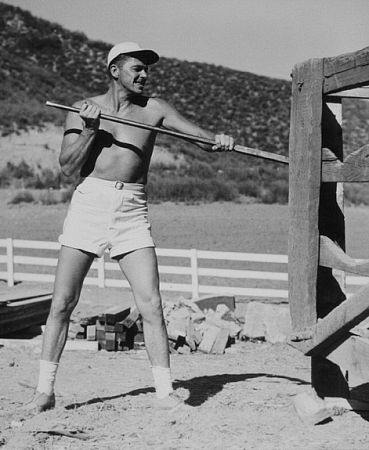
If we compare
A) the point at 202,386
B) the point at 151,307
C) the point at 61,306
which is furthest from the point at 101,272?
the point at 151,307

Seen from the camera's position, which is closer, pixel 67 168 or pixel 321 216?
pixel 321 216

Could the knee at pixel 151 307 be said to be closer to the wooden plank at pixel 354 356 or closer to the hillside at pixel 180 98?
the wooden plank at pixel 354 356

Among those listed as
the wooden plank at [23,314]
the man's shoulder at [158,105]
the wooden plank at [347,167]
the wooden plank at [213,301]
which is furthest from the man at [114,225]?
the wooden plank at [213,301]

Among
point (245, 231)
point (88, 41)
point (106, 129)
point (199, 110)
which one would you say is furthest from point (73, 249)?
point (88, 41)

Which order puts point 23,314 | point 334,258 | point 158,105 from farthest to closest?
1. point 23,314
2. point 158,105
3. point 334,258

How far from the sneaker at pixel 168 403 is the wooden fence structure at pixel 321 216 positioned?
798 mm

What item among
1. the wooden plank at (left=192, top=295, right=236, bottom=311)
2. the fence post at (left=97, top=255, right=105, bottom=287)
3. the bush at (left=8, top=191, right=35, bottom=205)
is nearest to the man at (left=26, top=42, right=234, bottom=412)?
the wooden plank at (left=192, top=295, right=236, bottom=311)

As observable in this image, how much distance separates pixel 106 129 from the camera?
16.9 ft

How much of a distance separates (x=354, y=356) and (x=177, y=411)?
110 cm

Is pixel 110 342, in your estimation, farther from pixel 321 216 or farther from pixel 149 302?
pixel 321 216

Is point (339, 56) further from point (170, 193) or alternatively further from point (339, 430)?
point (170, 193)

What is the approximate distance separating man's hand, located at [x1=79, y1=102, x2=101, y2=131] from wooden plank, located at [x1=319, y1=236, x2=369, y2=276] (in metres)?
1.44

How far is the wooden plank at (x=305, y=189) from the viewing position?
4.59 metres

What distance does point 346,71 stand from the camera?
436cm
